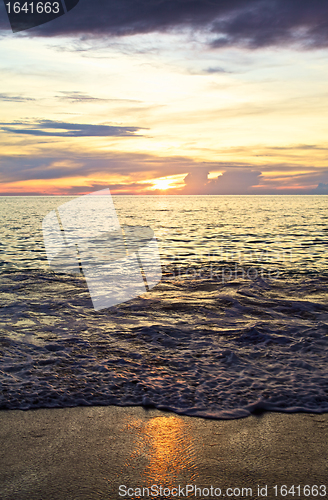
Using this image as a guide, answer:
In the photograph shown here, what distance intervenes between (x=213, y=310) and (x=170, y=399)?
14.7 feet

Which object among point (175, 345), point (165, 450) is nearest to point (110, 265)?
point (175, 345)

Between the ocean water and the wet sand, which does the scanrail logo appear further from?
the wet sand

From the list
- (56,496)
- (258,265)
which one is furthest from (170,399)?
(258,265)

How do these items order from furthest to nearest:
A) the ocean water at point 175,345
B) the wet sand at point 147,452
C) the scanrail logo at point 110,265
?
1. the scanrail logo at point 110,265
2. the ocean water at point 175,345
3. the wet sand at point 147,452

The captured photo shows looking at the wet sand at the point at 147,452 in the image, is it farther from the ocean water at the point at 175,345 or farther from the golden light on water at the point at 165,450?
the ocean water at the point at 175,345

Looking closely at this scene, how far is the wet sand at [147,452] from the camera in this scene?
312cm

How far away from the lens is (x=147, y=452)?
352 centimetres

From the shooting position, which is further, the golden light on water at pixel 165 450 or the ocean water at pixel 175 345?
the ocean water at pixel 175 345

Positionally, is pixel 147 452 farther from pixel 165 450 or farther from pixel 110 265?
pixel 110 265

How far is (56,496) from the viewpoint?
2.98 meters

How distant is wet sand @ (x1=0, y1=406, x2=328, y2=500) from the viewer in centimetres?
312

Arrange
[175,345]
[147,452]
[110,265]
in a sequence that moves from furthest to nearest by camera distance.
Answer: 1. [110,265]
2. [175,345]
3. [147,452]

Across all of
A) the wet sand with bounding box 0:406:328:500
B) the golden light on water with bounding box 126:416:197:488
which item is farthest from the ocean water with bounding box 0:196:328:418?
the golden light on water with bounding box 126:416:197:488

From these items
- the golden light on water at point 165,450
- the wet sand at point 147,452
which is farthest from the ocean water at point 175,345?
the golden light on water at point 165,450
